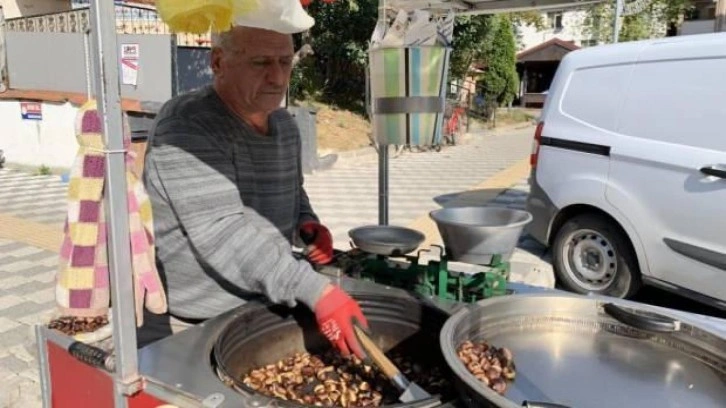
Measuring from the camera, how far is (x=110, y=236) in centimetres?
115

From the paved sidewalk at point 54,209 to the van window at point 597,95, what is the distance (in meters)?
2.38

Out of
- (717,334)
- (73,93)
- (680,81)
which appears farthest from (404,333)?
(73,93)

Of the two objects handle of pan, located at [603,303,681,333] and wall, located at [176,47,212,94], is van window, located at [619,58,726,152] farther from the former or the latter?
wall, located at [176,47,212,94]

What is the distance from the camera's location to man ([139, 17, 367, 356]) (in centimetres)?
145

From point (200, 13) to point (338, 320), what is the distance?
0.71m

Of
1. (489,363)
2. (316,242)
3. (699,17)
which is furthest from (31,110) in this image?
(699,17)

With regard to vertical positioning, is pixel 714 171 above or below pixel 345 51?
below

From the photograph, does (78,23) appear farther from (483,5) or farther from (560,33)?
(560,33)

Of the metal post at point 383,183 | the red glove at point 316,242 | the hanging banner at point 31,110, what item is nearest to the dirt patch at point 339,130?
the hanging banner at point 31,110

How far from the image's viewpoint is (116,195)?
1134 mm

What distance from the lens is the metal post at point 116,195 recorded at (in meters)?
1.06

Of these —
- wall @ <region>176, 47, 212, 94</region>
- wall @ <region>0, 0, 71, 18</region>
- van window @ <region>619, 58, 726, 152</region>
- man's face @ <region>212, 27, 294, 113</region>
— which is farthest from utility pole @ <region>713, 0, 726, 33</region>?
man's face @ <region>212, 27, 294, 113</region>

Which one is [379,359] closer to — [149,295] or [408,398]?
[408,398]

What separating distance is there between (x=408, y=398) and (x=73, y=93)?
1015cm
